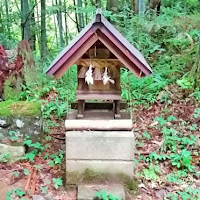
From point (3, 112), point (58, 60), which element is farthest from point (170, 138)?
point (3, 112)

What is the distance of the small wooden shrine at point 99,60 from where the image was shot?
3139 mm

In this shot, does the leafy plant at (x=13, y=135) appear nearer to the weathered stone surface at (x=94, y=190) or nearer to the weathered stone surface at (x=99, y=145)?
the weathered stone surface at (x=99, y=145)

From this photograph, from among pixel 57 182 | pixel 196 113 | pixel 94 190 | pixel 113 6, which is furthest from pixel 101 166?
pixel 113 6

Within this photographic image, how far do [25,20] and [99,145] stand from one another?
840 centimetres

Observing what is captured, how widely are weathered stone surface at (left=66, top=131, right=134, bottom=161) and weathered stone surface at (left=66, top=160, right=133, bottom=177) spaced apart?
5cm

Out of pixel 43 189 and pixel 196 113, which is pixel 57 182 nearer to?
pixel 43 189

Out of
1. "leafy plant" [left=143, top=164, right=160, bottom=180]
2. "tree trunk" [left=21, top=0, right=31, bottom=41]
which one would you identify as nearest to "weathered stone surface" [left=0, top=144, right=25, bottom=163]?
"leafy plant" [left=143, top=164, right=160, bottom=180]

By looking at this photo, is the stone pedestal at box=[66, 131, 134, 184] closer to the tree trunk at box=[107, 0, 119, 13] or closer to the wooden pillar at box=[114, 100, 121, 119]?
the wooden pillar at box=[114, 100, 121, 119]

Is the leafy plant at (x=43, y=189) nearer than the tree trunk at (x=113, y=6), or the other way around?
the leafy plant at (x=43, y=189)

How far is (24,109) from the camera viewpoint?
4.25 metres

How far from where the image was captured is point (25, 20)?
10.7 metres

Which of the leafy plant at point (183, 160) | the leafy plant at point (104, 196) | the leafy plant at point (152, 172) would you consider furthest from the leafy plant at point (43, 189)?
the leafy plant at point (183, 160)

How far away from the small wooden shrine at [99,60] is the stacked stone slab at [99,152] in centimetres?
28

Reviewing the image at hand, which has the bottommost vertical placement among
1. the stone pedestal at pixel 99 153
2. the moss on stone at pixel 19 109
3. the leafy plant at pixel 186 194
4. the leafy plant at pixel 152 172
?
the leafy plant at pixel 186 194
